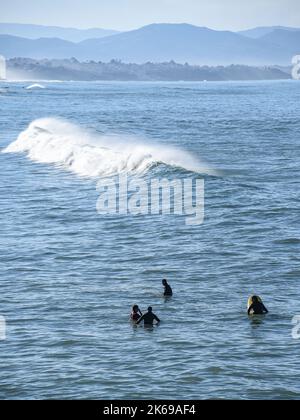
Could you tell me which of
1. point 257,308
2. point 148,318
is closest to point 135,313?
point 148,318

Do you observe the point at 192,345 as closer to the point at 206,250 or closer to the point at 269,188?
the point at 206,250

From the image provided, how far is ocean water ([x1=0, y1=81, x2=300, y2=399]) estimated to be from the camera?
84.8ft

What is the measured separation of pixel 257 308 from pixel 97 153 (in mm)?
48923

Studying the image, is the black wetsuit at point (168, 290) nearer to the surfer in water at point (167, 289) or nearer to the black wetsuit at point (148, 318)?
the surfer in water at point (167, 289)

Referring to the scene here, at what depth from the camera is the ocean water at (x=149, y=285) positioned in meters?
25.8

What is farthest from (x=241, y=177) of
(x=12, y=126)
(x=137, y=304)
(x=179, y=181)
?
(x=12, y=126)

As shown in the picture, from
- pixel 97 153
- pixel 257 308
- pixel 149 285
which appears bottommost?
pixel 149 285

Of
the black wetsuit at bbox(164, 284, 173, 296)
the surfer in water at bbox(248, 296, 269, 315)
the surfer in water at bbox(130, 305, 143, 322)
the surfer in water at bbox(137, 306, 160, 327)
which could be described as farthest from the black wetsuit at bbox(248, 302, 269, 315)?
the surfer in water at bbox(130, 305, 143, 322)

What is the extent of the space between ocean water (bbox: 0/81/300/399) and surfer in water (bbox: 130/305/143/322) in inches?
12.3

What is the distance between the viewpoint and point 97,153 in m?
78.4

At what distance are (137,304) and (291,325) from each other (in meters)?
5.79

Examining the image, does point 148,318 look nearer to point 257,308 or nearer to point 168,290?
point 168,290
